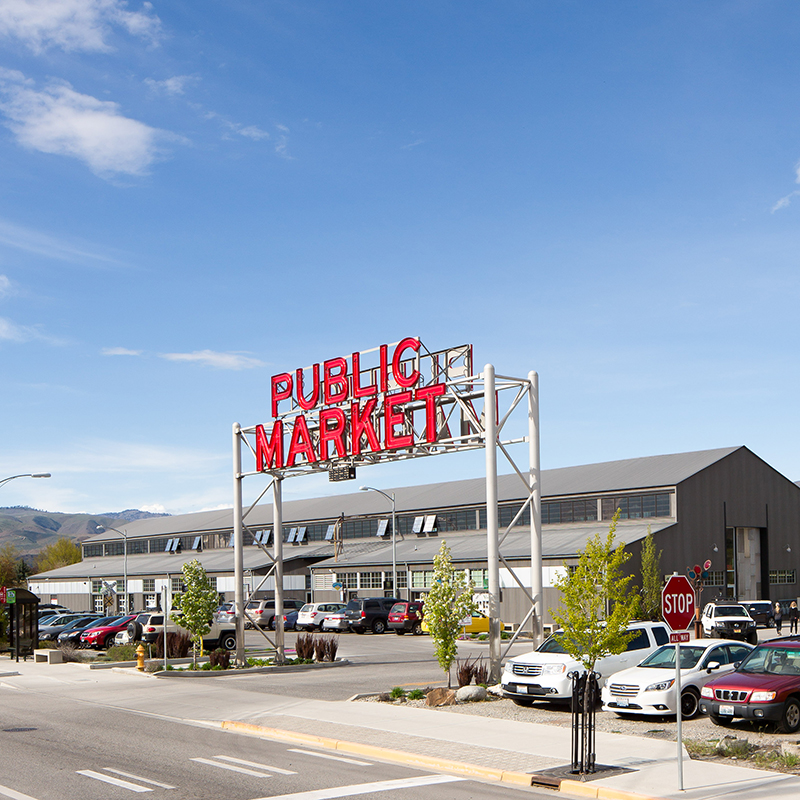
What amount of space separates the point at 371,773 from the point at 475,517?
56.1m

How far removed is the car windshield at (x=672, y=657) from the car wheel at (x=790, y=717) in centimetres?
277

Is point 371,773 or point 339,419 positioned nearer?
point 371,773

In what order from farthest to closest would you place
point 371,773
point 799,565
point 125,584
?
point 125,584 < point 799,565 < point 371,773

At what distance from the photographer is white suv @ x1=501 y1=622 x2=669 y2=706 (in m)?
20.3

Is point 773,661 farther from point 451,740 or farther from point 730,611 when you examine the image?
point 730,611

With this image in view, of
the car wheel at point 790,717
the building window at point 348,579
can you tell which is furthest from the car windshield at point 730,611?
the building window at point 348,579

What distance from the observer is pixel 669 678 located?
18797 millimetres

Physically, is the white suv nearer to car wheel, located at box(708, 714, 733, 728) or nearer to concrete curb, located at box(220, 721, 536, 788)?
car wheel, located at box(708, 714, 733, 728)

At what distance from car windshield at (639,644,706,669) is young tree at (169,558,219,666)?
17.0 metres

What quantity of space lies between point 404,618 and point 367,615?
8.02 feet

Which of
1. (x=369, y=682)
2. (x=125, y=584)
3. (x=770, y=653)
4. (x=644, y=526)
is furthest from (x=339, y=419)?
(x=125, y=584)

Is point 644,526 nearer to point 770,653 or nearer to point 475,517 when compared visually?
point 475,517

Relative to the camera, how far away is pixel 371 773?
1438 centimetres

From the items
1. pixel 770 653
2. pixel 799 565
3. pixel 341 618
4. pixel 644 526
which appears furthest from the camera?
pixel 799 565
